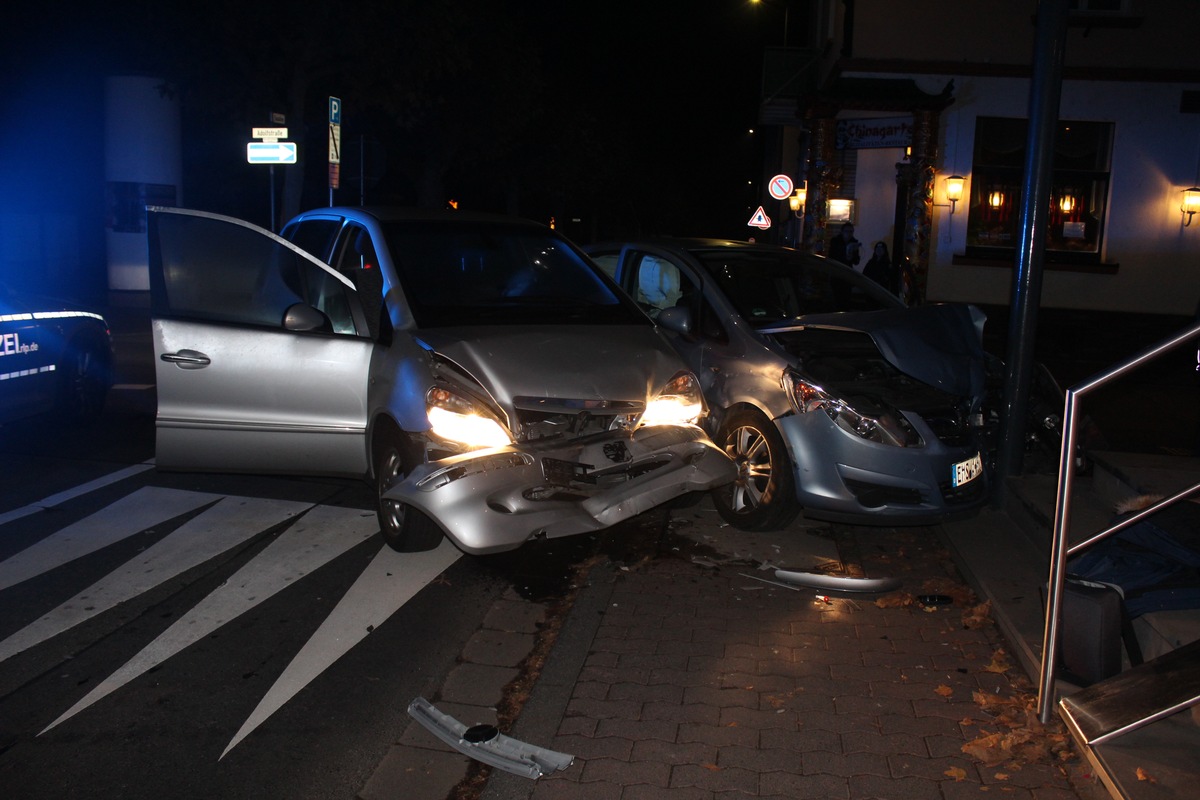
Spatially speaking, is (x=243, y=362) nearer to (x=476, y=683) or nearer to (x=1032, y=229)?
(x=476, y=683)

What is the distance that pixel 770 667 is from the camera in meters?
4.33

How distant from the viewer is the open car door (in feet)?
19.3

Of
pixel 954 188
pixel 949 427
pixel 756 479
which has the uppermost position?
pixel 954 188

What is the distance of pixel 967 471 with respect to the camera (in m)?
5.82

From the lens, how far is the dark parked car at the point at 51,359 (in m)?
7.69

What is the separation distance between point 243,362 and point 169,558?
121 centimetres

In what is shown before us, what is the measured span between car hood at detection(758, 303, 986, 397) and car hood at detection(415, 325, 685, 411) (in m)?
1.12

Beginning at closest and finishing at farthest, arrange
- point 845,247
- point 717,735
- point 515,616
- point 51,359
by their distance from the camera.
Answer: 1. point 717,735
2. point 515,616
3. point 51,359
4. point 845,247

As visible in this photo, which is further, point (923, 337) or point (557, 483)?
point (923, 337)

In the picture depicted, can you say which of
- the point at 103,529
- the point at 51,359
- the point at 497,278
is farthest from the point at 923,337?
the point at 51,359

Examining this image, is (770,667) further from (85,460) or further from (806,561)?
(85,460)

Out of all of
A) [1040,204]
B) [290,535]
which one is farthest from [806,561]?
[290,535]

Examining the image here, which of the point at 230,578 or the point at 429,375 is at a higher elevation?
the point at 429,375

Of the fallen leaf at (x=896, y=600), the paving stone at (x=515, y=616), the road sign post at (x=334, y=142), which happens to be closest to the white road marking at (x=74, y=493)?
the paving stone at (x=515, y=616)
